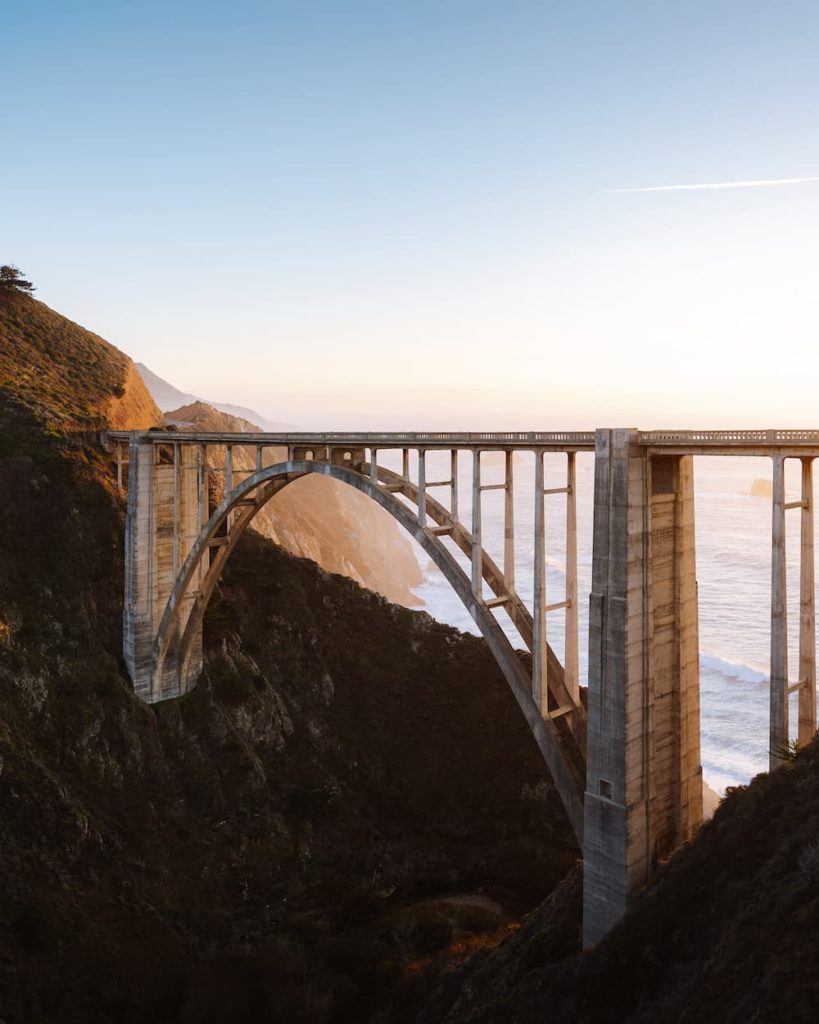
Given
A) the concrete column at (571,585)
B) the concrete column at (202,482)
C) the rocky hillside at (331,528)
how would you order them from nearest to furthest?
the concrete column at (571,585)
the concrete column at (202,482)
the rocky hillside at (331,528)

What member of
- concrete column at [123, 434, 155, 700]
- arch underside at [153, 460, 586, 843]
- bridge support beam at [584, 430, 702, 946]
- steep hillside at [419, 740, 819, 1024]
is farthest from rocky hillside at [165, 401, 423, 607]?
steep hillside at [419, 740, 819, 1024]

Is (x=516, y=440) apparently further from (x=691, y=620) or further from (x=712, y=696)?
(x=712, y=696)

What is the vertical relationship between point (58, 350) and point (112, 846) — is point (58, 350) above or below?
above

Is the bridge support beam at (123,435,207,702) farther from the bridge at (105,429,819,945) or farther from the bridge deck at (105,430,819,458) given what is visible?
the bridge at (105,429,819,945)

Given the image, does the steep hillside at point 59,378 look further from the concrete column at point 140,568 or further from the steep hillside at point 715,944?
the steep hillside at point 715,944

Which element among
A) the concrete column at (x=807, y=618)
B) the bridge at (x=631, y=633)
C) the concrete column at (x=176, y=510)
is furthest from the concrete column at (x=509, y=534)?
the concrete column at (x=176, y=510)

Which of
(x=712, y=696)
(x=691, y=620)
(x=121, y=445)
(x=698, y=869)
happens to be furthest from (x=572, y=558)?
(x=712, y=696)
